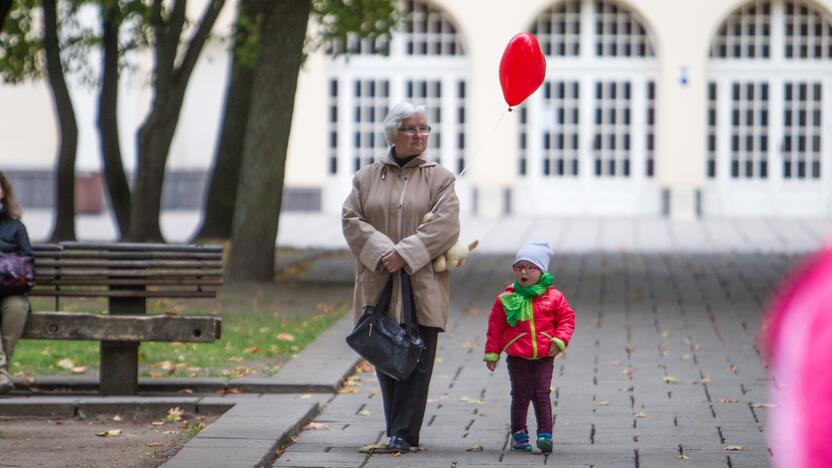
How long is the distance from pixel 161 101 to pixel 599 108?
48.2 feet

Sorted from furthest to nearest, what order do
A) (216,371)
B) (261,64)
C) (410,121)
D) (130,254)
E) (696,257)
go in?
(696,257)
(261,64)
(216,371)
(130,254)
(410,121)

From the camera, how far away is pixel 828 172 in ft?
93.9

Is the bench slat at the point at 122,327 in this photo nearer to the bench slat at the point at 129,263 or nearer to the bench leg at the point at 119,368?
the bench leg at the point at 119,368

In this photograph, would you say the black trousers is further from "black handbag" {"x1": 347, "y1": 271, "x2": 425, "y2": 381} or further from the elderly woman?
"black handbag" {"x1": 347, "y1": 271, "x2": 425, "y2": 381}

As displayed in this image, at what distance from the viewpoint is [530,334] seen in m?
6.52

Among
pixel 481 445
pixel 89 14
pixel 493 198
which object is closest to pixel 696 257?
pixel 493 198

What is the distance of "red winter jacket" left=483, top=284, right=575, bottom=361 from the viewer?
6512mm

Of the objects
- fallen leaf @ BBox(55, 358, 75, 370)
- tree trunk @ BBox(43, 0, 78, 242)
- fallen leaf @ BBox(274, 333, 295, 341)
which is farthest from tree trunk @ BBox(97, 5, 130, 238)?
fallen leaf @ BBox(55, 358, 75, 370)

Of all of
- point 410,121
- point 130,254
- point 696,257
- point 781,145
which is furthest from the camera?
point 781,145

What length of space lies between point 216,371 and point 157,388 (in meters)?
0.68

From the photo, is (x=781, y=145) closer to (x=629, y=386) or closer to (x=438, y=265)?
(x=629, y=386)

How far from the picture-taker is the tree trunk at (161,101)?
15.2 m

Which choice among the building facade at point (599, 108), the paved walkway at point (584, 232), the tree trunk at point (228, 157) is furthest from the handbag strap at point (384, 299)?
the building facade at point (599, 108)

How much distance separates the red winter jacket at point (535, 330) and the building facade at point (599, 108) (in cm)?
2198
